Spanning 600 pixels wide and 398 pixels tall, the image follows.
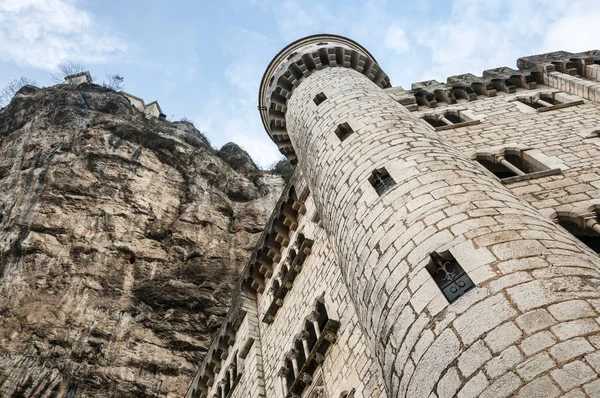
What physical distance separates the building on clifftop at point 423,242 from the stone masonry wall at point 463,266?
2 cm

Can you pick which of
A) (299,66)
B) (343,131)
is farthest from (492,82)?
(343,131)

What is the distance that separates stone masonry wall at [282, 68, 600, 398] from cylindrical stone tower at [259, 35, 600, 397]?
1cm

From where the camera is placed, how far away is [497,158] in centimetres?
1210

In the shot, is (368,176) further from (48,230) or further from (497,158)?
(48,230)

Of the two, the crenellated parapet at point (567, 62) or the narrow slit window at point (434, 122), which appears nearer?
the narrow slit window at point (434, 122)

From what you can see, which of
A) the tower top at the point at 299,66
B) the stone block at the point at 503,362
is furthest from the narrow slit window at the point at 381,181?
the tower top at the point at 299,66

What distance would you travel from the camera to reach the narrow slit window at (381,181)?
8328 millimetres

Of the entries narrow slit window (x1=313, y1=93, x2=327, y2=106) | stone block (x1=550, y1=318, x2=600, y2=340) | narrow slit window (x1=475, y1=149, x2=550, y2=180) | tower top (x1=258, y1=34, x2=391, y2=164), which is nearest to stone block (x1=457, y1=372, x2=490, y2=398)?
stone block (x1=550, y1=318, x2=600, y2=340)

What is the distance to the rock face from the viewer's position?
18828 millimetres

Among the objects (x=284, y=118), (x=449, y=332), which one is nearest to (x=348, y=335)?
(x=449, y=332)

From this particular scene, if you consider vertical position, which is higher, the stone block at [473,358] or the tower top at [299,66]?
the tower top at [299,66]

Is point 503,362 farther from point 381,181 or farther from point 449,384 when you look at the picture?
point 381,181

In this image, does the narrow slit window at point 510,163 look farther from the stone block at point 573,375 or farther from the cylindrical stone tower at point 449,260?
the stone block at point 573,375

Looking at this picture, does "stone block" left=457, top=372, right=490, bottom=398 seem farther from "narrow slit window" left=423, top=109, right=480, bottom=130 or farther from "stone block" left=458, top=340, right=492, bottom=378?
"narrow slit window" left=423, top=109, right=480, bottom=130
